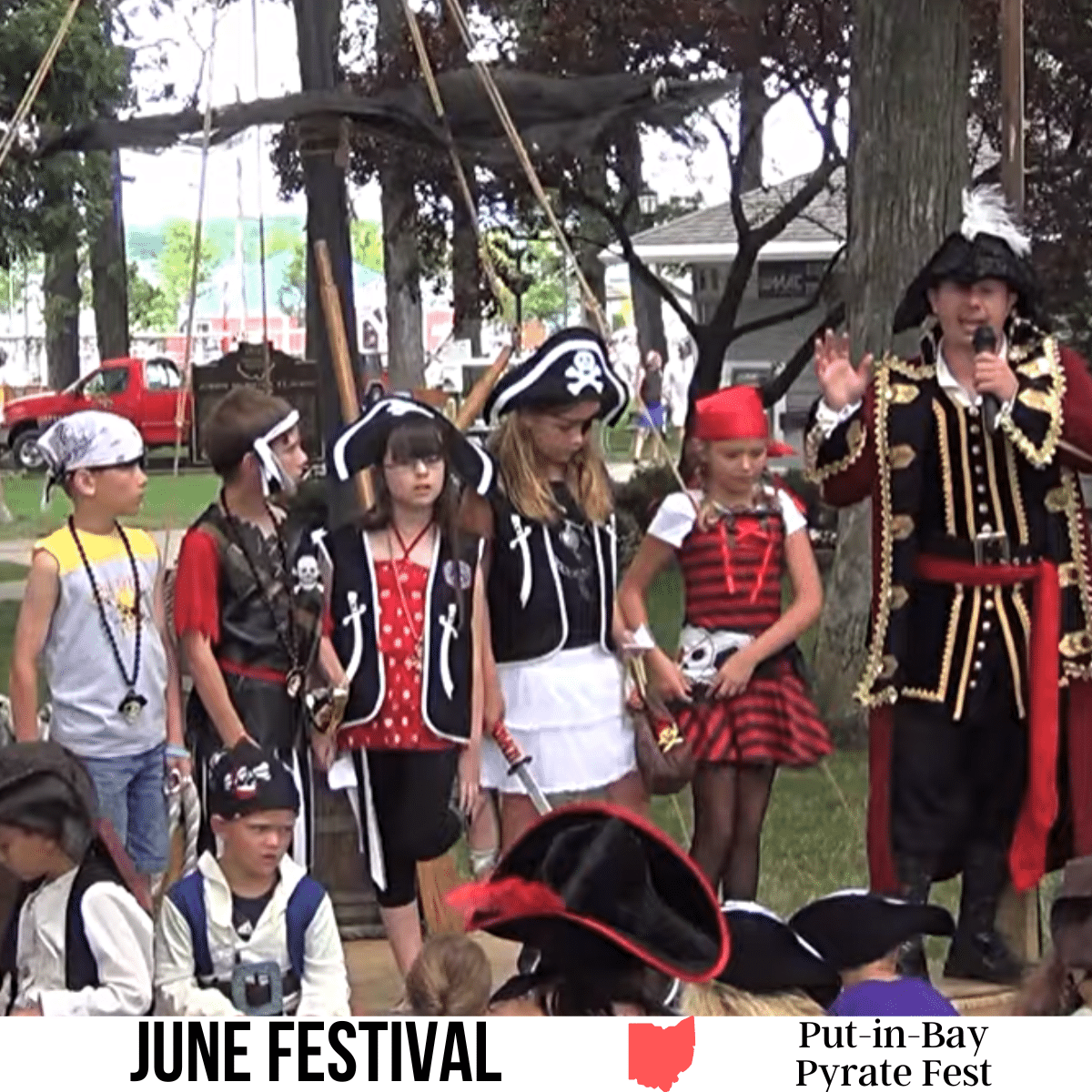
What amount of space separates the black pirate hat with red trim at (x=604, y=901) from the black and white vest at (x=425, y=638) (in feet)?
4.88

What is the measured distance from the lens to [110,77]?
15305mm

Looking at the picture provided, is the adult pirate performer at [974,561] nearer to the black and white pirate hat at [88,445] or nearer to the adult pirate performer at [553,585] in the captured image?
the adult pirate performer at [553,585]

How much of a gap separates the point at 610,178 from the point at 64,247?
836cm

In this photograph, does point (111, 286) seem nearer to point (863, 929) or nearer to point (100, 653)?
point (100, 653)

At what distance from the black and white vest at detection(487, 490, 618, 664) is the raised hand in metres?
0.60

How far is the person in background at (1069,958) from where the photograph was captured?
3.51 m

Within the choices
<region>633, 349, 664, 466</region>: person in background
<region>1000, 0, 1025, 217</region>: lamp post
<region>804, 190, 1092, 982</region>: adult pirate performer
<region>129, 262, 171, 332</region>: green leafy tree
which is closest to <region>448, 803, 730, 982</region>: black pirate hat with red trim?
<region>804, 190, 1092, 982</region>: adult pirate performer

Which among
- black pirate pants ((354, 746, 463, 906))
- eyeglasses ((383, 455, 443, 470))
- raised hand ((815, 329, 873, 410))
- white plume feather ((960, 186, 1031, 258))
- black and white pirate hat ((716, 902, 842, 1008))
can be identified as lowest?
black pirate pants ((354, 746, 463, 906))

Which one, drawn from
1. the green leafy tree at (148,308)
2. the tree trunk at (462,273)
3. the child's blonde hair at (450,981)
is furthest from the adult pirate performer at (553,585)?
the green leafy tree at (148,308)

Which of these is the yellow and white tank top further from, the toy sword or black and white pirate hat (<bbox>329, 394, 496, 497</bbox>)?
the toy sword

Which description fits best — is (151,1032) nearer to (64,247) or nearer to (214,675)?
(214,675)

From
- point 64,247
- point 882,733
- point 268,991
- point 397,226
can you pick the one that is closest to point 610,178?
point 397,226

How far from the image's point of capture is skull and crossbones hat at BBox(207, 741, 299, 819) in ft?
12.9

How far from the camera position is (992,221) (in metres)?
4.70
